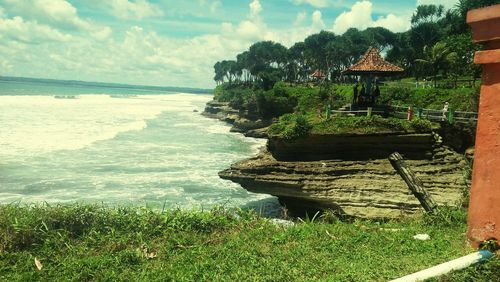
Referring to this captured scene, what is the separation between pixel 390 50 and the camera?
2415 inches

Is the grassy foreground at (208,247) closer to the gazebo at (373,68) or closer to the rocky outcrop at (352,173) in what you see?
the rocky outcrop at (352,173)

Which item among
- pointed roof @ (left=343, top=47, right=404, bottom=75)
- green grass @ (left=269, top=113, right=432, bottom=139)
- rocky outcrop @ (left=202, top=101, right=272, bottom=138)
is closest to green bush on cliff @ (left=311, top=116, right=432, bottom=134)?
green grass @ (left=269, top=113, right=432, bottom=139)

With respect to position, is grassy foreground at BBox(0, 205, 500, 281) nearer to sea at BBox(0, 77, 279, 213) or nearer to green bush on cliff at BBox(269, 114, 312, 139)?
sea at BBox(0, 77, 279, 213)

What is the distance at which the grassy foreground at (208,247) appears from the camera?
534 cm

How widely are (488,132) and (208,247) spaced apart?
4197 millimetres

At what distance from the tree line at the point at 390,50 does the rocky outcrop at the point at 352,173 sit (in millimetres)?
18627

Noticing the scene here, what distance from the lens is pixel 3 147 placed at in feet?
81.5

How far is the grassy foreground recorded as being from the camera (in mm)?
5336

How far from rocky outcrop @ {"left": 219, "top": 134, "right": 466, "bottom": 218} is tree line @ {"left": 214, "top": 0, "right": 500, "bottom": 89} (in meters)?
18.6

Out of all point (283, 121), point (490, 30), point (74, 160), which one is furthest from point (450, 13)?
point (490, 30)

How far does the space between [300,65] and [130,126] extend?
138ft

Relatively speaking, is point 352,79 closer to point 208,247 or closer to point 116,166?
point 116,166

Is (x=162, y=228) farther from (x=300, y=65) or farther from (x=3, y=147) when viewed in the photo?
(x=300, y=65)

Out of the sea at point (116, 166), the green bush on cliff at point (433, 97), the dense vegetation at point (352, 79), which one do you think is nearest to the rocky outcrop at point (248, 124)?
the dense vegetation at point (352, 79)
